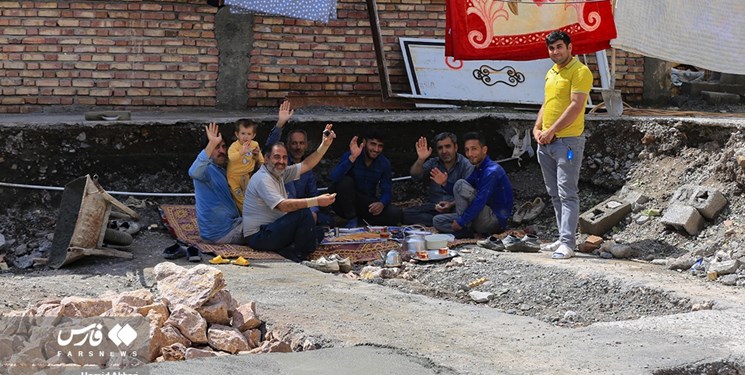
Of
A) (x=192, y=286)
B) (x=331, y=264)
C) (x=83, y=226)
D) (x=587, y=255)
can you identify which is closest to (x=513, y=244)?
(x=587, y=255)

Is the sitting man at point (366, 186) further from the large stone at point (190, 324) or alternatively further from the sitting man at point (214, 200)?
the large stone at point (190, 324)

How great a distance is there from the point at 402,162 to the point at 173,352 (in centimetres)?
613

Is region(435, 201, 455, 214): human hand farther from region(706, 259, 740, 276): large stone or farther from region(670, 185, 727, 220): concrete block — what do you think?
region(706, 259, 740, 276): large stone

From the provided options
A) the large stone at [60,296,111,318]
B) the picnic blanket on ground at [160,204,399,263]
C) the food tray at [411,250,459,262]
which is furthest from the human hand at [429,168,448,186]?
the large stone at [60,296,111,318]

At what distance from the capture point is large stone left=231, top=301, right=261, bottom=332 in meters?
6.66

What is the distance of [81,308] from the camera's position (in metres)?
6.35

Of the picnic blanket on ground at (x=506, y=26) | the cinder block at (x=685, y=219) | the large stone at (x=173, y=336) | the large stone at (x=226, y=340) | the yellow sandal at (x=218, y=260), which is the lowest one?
the yellow sandal at (x=218, y=260)

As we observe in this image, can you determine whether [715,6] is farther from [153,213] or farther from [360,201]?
[153,213]

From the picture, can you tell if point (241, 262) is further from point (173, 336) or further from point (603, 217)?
point (603, 217)

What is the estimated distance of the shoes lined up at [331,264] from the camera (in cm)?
921

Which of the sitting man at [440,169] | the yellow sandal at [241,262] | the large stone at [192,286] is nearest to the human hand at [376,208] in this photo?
the sitting man at [440,169]

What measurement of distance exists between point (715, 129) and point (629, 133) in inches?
42.0

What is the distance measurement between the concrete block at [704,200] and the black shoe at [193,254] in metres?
4.21

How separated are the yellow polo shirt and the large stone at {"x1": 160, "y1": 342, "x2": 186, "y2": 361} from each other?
4204mm
